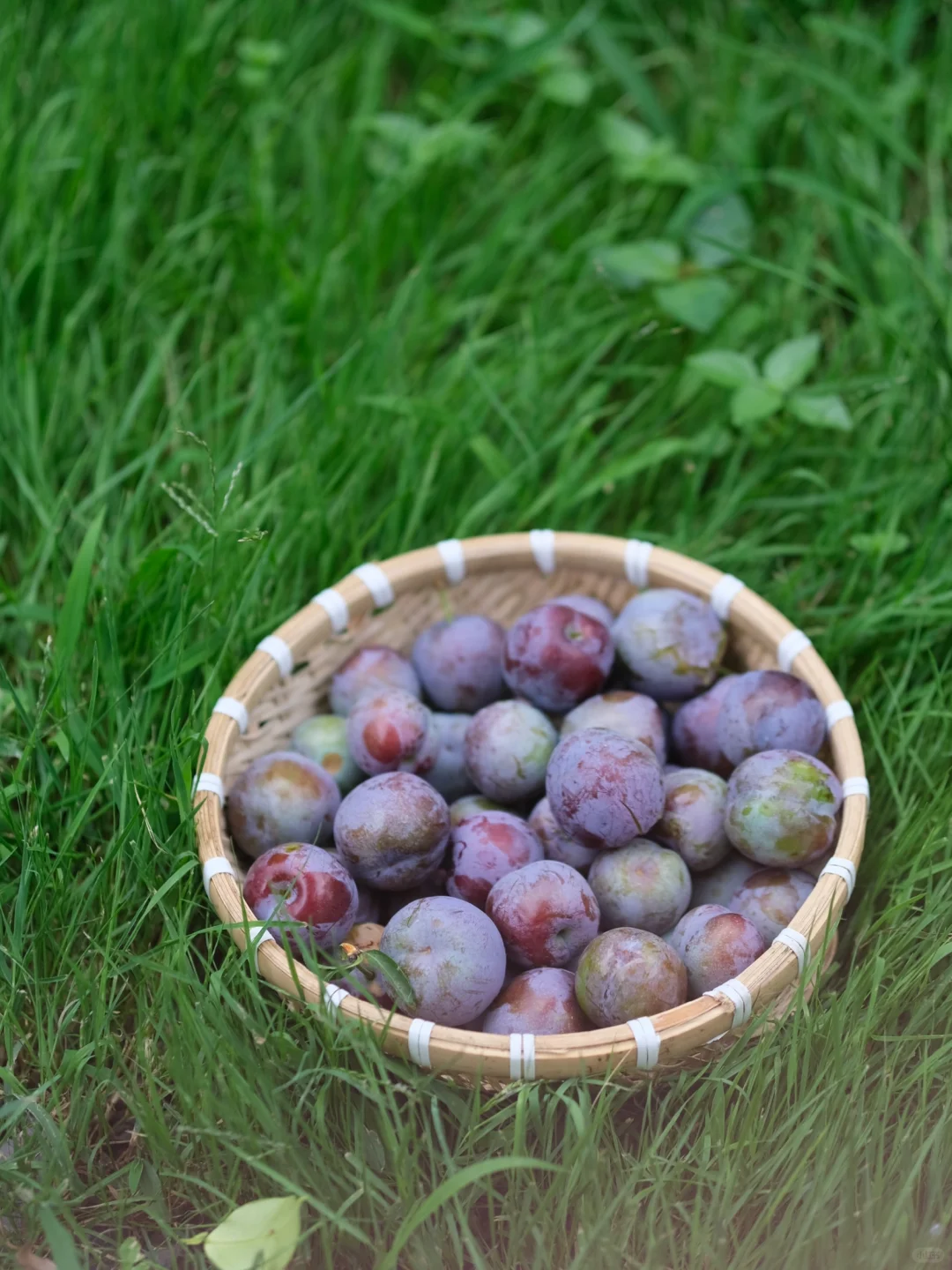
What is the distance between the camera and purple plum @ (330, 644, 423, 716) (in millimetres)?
1919

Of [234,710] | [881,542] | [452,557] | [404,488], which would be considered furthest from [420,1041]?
[881,542]

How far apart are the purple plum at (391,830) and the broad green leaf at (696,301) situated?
117cm

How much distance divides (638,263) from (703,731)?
3.46 feet

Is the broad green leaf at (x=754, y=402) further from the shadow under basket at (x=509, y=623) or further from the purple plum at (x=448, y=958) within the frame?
the purple plum at (x=448, y=958)

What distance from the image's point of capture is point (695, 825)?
1.70 m

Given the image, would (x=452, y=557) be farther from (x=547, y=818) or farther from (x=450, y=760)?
(x=547, y=818)

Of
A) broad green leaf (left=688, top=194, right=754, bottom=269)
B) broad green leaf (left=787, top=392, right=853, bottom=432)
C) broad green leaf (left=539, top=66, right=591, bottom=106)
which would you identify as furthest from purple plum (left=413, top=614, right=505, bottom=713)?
broad green leaf (left=539, top=66, right=591, bottom=106)

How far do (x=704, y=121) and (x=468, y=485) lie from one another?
3.80 ft

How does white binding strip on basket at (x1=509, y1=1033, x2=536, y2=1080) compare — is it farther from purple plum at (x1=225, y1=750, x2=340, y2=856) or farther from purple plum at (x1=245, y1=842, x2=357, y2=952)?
purple plum at (x1=225, y1=750, x2=340, y2=856)

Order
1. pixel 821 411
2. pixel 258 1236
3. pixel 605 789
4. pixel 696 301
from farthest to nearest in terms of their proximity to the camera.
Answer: pixel 696 301
pixel 821 411
pixel 605 789
pixel 258 1236

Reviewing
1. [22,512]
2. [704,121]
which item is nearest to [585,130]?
[704,121]

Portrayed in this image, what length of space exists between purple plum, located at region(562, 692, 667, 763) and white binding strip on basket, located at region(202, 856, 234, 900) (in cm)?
51

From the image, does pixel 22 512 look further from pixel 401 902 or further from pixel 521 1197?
pixel 521 1197

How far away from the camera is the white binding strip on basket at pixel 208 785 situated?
1.69 m
